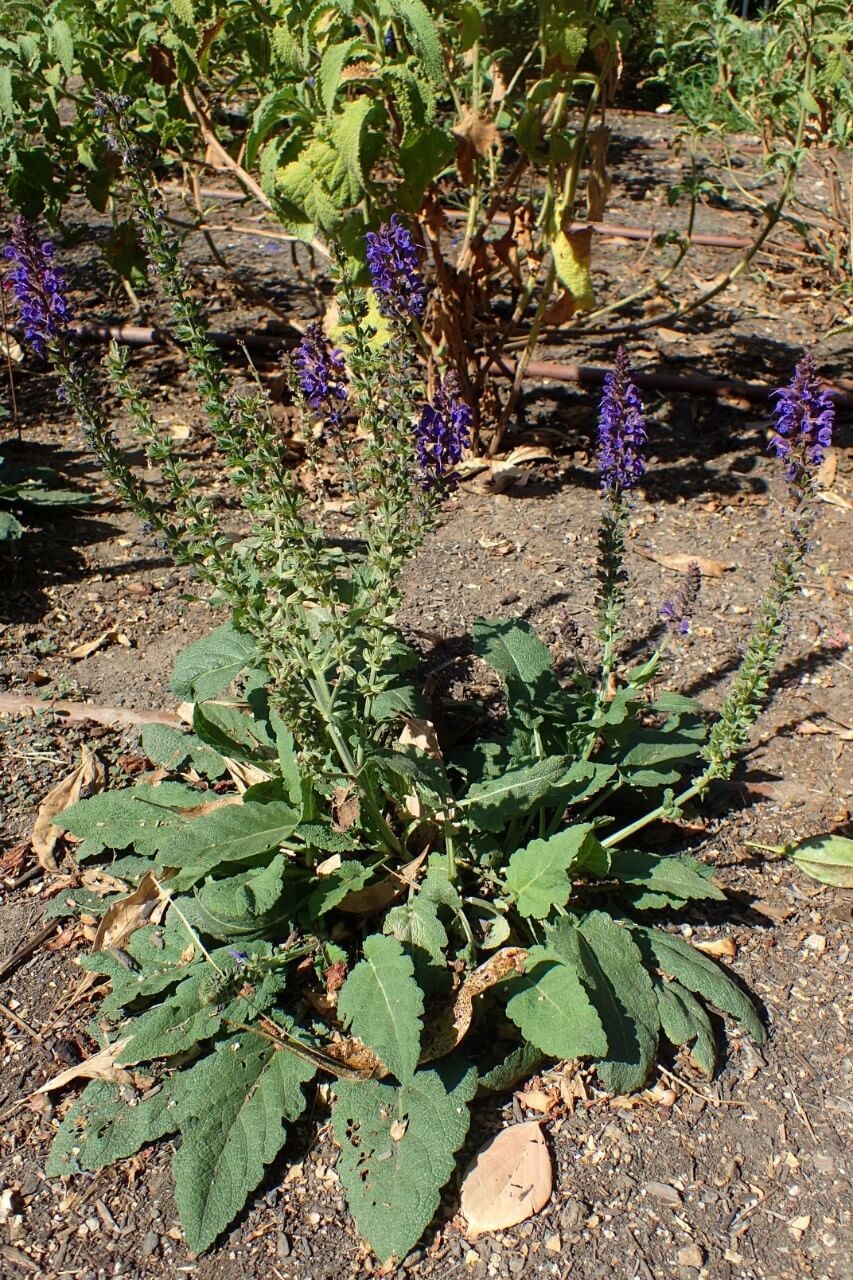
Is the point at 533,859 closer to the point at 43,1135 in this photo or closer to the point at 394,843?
the point at 394,843

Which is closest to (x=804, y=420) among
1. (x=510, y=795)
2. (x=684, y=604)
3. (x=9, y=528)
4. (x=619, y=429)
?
(x=619, y=429)

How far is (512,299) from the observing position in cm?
601

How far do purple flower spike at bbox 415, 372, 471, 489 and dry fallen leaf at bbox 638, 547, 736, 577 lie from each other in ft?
5.95

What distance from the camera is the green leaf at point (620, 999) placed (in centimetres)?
240

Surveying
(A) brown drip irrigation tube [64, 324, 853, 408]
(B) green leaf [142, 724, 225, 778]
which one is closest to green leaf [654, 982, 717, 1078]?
(B) green leaf [142, 724, 225, 778]

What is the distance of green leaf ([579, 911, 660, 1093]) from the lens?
7.88 feet

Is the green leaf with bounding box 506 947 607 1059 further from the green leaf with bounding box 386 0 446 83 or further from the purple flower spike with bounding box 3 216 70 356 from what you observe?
the green leaf with bounding box 386 0 446 83

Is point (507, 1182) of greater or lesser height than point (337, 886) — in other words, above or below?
below

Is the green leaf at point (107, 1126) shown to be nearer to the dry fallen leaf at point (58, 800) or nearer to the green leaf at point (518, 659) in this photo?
the dry fallen leaf at point (58, 800)

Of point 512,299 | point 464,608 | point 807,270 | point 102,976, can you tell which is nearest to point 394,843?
point 102,976

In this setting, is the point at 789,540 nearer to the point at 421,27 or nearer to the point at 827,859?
the point at 827,859

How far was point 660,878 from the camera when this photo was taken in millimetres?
2736

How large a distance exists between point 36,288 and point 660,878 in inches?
74.7

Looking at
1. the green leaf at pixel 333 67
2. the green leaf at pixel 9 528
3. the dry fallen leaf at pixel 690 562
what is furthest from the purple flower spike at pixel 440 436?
the green leaf at pixel 9 528
